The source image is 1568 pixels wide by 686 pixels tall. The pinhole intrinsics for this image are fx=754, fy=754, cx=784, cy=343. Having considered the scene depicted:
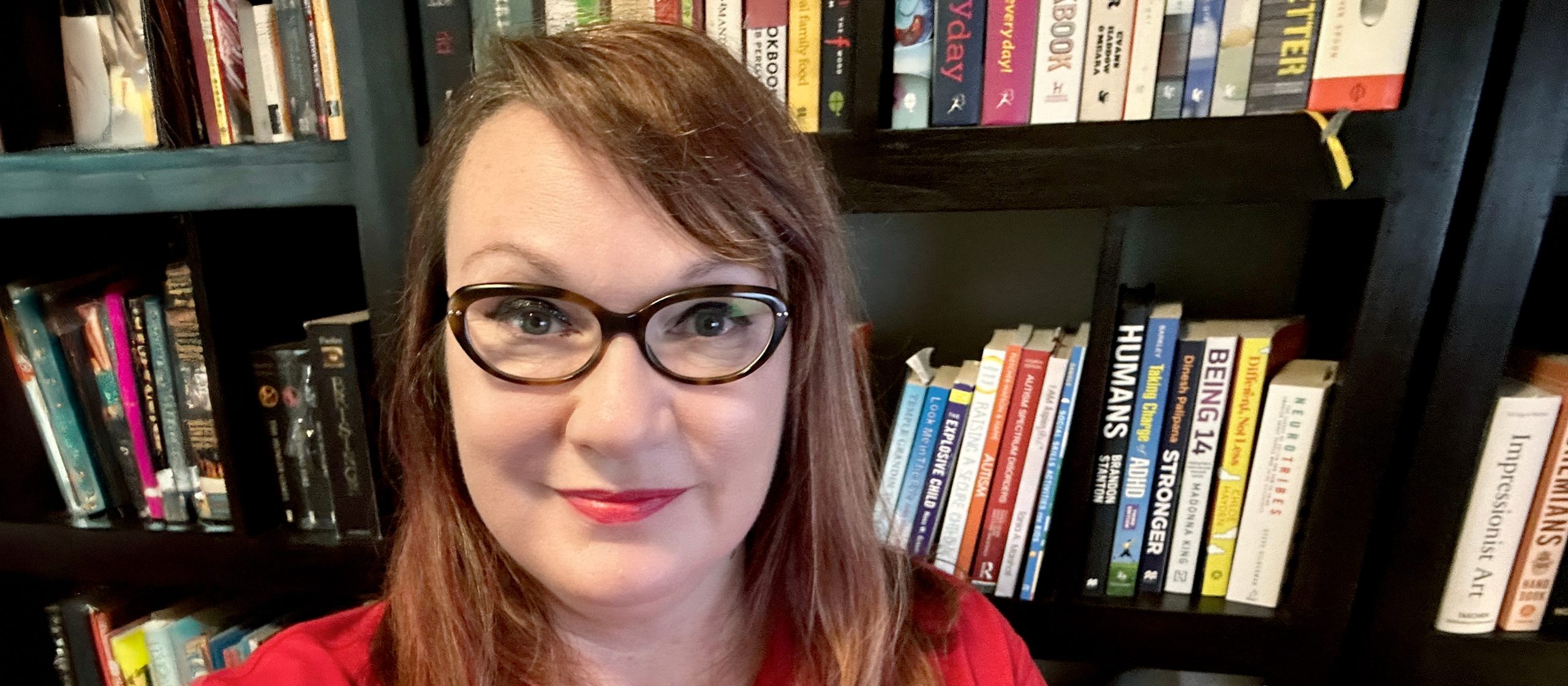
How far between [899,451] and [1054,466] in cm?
17

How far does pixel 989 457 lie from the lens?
82 cm

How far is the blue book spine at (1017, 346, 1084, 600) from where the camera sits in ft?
2.59

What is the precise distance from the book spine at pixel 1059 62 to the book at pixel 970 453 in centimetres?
24

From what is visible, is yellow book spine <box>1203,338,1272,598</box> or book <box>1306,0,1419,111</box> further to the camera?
yellow book spine <box>1203,338,1272,598</box>

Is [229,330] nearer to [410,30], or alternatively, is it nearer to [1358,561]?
[410,30]

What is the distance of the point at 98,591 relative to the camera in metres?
1.08

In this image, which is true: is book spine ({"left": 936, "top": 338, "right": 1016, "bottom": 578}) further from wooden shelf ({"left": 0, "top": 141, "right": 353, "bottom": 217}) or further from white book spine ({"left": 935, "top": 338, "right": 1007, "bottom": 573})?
wooden shelf ({"left": 0, "top": 141, "right": 353, "bottom": 217})

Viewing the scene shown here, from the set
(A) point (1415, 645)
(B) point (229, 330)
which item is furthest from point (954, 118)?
(B) point (229, 330)

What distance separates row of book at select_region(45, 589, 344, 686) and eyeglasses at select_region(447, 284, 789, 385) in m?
0.75

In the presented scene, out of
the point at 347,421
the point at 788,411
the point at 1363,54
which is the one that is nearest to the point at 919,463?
the point at 788,411

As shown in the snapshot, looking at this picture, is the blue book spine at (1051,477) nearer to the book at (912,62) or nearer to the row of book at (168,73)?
the book at (912,62)

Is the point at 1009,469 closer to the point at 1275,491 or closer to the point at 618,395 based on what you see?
the point at 1275,491

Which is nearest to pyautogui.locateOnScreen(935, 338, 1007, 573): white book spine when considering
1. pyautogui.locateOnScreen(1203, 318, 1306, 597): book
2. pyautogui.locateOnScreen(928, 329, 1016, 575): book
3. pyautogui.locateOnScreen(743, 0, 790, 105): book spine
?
pyautogui.locateOnScreen(928, 329, 1016, 575): book

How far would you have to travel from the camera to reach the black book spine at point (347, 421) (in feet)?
2.86
